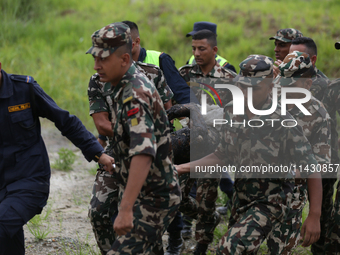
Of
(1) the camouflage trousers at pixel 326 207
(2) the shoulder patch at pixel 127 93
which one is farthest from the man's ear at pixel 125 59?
(1) the camouflage trousers at pixel 326 207

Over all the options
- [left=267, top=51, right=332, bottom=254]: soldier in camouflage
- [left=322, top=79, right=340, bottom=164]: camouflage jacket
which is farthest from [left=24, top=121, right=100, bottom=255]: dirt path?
[left=322, top=79, right=340, bottom=164]: camouflage jacket

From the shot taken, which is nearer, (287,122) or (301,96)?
(287,122)

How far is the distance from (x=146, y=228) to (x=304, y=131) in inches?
60.2

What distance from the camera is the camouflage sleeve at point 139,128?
2.36 metres

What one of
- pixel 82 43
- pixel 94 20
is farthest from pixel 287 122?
pixel 94 20

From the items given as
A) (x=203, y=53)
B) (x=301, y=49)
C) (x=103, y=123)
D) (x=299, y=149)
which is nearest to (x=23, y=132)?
(x=103, y=123)

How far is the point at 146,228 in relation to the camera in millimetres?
2619

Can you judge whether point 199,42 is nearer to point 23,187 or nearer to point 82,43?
point 23,187

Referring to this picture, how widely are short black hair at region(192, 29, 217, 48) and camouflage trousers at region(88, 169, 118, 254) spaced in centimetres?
254

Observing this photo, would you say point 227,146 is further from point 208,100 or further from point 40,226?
point 40,226

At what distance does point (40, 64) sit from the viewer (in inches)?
455

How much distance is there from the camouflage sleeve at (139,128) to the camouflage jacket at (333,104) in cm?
223

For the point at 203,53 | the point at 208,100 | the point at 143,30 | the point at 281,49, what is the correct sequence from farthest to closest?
1. the point at 143,30
2. the point at 203,53
3. the point at 281,49
4. the point at 208,100

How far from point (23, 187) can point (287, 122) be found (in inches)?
70.7
